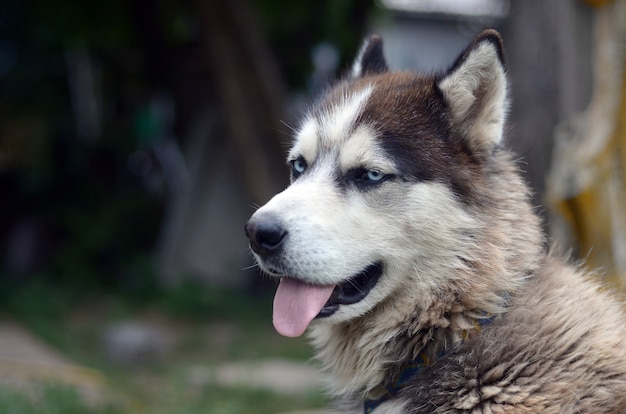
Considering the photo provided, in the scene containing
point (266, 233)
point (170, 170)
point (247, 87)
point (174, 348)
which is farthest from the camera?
point (170, 170)

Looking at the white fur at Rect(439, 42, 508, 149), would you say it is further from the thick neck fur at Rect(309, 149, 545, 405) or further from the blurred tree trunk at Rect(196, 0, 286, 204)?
the blurred tree trunk at Rect(196, 0, 286, 204)

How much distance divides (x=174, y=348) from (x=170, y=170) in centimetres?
453

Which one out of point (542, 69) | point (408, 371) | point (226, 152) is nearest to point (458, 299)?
point (408, 371)

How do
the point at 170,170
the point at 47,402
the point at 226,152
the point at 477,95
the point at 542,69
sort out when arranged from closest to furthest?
the point at 477,95 → the point at 47,402 → the point at 542,69 → the point at 226,152 → the point at 170,170

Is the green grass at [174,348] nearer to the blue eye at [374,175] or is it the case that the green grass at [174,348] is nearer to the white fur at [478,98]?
the blue eye at [374,175]

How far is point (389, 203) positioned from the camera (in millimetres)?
2877

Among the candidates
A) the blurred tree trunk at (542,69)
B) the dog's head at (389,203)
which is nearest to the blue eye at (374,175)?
the dog's head at (389,203)

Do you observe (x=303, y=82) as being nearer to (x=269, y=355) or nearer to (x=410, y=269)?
(x=269, y=355)

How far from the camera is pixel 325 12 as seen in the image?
9.69 metres

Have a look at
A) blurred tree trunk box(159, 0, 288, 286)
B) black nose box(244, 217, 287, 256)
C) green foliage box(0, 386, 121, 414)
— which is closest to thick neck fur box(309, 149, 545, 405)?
black nose box(244, 217, 287, 256)

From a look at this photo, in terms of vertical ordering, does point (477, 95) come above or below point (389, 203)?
above

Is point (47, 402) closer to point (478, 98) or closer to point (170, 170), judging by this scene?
point (478, 98)

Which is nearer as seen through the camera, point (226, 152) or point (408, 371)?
point (408, 371)

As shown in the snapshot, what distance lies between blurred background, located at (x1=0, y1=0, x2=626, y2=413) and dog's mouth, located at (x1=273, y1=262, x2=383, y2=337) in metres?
2.39
